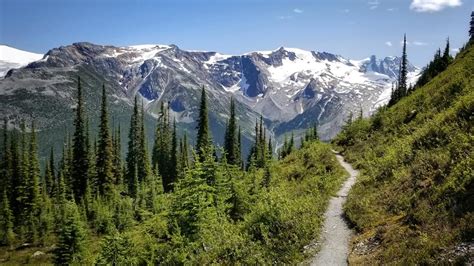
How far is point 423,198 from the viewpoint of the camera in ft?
55.1

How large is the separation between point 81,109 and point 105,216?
2193cm

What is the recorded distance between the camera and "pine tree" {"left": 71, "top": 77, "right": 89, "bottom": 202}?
8019cm

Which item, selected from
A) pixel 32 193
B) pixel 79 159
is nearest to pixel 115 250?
pixel 79 159

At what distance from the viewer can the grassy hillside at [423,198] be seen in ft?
42.8

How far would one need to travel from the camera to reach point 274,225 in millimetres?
19422

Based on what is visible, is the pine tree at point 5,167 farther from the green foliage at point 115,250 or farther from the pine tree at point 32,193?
the green foliage at point 115,250

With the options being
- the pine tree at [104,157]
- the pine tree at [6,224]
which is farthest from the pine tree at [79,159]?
the pine tree at [6,224]

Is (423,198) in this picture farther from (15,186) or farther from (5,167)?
(5,167)

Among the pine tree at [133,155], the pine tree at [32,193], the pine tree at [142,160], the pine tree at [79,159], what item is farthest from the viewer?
the pine tree at [142,160]

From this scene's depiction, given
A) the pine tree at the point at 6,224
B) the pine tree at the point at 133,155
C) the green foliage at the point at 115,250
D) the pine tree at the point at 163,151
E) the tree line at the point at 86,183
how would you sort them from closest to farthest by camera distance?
the green foliage at the point at 115,250 < the pine tree at the point at 6,224 < the tree line at the point at 86,183 < the pine tree at the point at 133,155 < the pine tree at the point at 163,151

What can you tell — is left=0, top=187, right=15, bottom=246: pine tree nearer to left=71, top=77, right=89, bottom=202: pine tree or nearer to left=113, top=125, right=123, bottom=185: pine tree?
left=71, top=77, right=89, bottom=202: pine tree

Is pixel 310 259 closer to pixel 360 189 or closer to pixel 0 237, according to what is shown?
pixel 360 189

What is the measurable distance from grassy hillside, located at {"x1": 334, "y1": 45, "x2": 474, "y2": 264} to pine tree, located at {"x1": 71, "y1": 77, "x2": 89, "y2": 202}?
211 feet

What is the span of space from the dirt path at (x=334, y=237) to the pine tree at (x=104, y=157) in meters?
63.4
